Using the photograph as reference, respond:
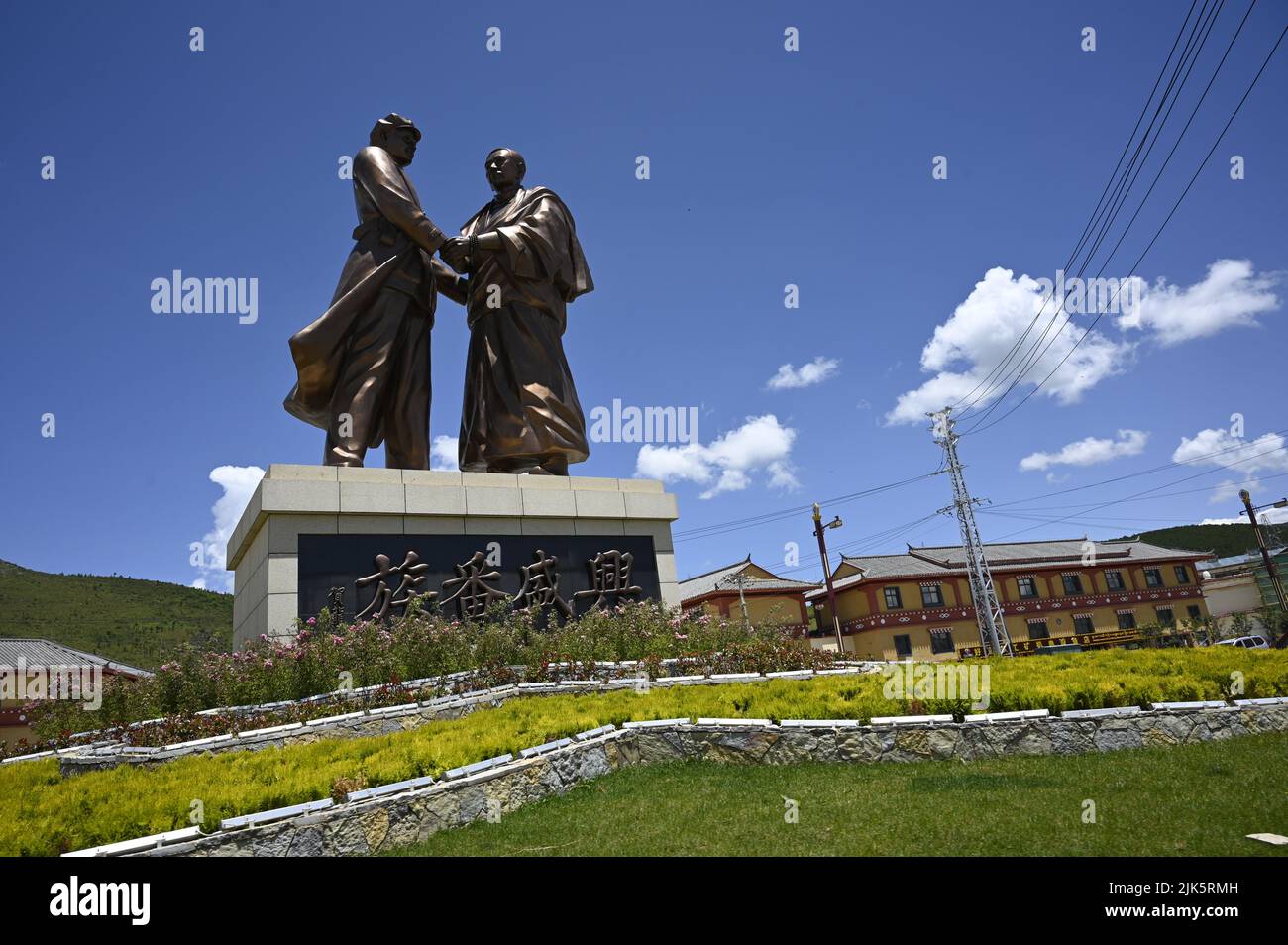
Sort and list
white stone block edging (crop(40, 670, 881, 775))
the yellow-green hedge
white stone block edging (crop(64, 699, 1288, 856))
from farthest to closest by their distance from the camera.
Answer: white stone block edging (crop(40, 670, 881, 775)) < white stone block edging (crop(64, 699, 1288, 856)) < the yellow-green hedge

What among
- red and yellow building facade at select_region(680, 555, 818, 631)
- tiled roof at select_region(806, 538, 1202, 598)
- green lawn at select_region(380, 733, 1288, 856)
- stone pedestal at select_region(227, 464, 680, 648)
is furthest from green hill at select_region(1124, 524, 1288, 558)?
green lawn at select_region(380, 733, 1288, 856)

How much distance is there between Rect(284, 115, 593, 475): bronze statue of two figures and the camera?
10273 millimetres

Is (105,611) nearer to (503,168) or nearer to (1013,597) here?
(503,168)

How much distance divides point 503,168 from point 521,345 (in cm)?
282

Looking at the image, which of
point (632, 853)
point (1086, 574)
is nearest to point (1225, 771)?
point (632, 853)

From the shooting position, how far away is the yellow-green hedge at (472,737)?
12.7ft

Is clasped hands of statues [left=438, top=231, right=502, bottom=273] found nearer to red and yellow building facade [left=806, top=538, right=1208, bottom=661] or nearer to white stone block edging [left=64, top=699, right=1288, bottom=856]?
white stone block edging [left=64, top=699, right=1288, bottom=856]

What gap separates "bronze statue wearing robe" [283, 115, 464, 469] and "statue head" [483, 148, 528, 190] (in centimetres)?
128

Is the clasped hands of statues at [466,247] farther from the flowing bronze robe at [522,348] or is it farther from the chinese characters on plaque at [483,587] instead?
the chinese characters on plaque at [483,587]

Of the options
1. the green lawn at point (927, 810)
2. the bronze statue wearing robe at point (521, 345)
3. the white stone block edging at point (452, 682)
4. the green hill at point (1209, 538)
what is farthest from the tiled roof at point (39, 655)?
the green hill at point (1209, 538)

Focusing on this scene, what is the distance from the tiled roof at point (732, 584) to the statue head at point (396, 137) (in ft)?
67.6

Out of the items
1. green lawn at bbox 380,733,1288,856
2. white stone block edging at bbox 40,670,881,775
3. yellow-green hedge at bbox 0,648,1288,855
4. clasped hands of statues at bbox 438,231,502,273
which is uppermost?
clasped hands of statues at bbox 438,231,502,273
